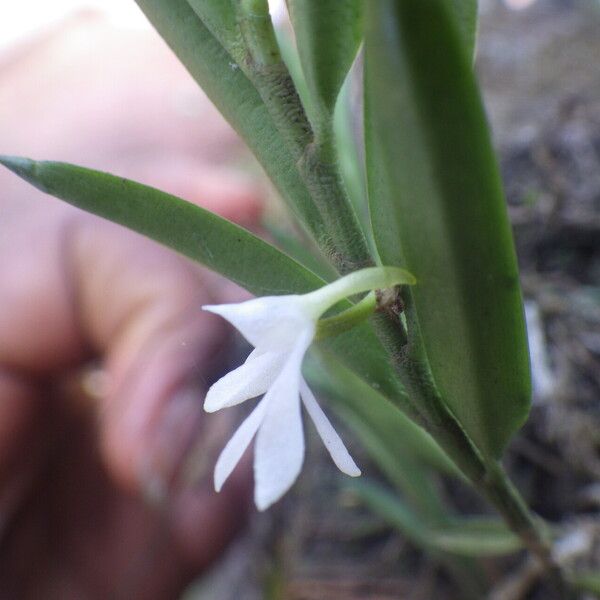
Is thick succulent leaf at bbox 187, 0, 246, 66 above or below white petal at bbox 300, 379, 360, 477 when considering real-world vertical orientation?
above

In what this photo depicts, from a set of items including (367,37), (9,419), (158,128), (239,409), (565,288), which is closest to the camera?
(367,37)

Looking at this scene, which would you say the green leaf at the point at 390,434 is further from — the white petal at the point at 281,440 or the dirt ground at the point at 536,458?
the white petal at the point at 281,440

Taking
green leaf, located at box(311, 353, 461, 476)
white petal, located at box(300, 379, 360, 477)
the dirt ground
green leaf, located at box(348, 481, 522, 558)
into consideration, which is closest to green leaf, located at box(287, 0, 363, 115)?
white petal, located at box(300, 379, 360, 477)

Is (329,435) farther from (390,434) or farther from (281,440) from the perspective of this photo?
(390,434)

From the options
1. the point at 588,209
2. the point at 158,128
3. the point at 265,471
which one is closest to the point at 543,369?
the point at 588,209

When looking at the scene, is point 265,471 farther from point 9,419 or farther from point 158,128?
point 158,128

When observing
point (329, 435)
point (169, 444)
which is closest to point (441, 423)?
point (329, 435)

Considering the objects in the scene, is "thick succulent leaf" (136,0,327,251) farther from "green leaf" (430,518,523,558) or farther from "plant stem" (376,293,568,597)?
"green leaf" (430,518,523,558)
